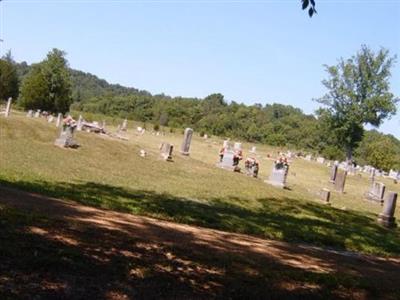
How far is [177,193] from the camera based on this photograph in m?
17.3

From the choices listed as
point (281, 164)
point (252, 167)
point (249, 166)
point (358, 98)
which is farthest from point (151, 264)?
point (358, 98)

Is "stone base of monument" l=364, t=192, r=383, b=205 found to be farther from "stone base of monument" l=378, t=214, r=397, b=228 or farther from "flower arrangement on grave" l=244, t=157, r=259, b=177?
"stone base of monument" l=378, t=214, r=397, b=228

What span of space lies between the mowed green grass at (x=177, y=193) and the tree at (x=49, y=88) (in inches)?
1485

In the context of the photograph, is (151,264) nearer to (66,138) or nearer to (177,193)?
(177,193)

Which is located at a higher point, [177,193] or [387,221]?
[387,221]

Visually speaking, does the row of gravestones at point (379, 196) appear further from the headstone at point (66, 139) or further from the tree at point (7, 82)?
the tree at point (7, 82)

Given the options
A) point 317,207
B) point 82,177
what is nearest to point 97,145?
point 82,177

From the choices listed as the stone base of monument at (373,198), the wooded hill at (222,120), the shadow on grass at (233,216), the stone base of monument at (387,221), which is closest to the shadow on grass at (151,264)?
the shadow on grass at (233,216)

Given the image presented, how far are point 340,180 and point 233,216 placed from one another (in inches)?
752

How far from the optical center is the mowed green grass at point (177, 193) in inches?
493

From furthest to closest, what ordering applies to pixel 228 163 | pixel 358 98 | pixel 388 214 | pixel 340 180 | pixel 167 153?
pixel 358 98 < pixel 340 180 < pixel 228 163 < pixel 167 153 < pixel 388 214

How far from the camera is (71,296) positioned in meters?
4.99

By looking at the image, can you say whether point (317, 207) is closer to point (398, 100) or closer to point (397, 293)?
point (397, 293)

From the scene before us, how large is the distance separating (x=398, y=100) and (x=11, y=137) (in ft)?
163
